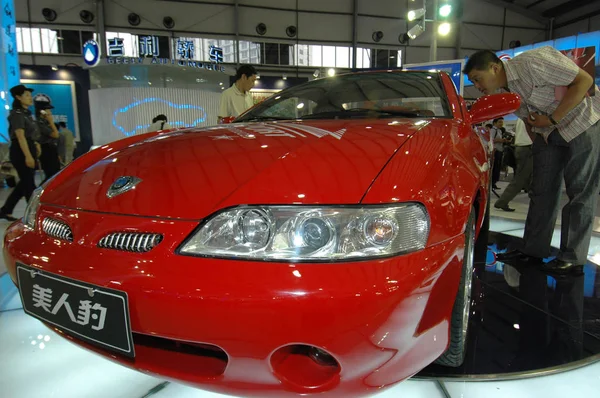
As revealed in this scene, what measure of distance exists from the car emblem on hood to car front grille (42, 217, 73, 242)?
0.15 metres

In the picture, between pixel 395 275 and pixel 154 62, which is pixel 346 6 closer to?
pixel 154 62

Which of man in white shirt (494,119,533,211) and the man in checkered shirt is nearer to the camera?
the man in checkered shirt

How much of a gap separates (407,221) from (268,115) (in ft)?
4.04

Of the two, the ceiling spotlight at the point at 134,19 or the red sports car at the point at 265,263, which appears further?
the ceiling spotlight at the point at 134,19

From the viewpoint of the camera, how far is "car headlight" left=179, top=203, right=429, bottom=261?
0.86m

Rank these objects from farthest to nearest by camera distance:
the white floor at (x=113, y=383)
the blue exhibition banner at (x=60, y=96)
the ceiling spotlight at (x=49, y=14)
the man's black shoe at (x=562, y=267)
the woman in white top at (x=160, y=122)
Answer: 1. the ceiling spotlight at (x=49, y=14)
2. the blue exhibition banner at (x=60, y=96)
3. the woman in white top at (x=160, y=122)
4. the man's black shoe at (x=562, y=267)
5. the white floor at (x=113, y=383)

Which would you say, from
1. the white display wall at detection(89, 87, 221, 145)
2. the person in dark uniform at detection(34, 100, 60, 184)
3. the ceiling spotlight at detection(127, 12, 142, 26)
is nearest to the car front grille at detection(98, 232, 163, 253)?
the person in dark uniform at detection(34, 100, 60, 184)

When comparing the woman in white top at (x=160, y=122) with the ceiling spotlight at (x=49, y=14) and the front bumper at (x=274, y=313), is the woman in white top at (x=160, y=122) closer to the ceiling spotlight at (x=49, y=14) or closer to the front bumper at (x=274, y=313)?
the front bumper at (x=274, y=313)

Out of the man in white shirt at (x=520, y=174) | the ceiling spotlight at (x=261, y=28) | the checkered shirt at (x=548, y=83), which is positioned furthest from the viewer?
the ceiling spotlight at (x=261, y=28)

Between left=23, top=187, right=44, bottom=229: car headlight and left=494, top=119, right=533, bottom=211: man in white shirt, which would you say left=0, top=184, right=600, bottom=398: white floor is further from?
left=494, top=119, right=533, bottom=211: man in white shirt

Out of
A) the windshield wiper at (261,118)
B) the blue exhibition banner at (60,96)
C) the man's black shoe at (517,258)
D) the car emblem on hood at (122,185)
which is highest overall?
the blue exhibition banner at (60,96)

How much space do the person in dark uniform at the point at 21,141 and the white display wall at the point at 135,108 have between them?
5.11 metres

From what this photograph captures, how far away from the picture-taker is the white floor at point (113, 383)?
1.21m

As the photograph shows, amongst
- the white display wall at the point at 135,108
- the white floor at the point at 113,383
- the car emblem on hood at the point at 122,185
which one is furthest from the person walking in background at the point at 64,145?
the car emblem on hood at the point at 122,185
